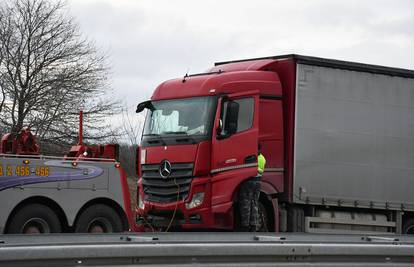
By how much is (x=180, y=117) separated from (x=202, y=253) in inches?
418

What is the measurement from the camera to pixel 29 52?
32.7m

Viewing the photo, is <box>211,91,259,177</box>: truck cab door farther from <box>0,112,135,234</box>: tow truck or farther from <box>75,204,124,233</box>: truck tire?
<box>75,204,124,233</box>: truck tire

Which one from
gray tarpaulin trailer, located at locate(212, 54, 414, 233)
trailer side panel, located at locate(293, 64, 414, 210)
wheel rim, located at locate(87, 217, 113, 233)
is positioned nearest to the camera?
wheel rim, located at locate(87, 217, 113, 233)

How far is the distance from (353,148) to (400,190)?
5.40 ft

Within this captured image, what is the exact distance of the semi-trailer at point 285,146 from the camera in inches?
581

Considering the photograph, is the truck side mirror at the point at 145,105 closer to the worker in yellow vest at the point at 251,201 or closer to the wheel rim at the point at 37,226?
the worker in yellow vest at the point at 251,201

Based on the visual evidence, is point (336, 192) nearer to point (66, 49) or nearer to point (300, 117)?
point (300, 117)

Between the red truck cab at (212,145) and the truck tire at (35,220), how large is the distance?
266 centimetres

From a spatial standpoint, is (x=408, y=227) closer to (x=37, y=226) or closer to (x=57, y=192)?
(x=57, y=192)

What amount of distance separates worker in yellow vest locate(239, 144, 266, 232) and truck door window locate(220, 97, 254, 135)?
0.67m

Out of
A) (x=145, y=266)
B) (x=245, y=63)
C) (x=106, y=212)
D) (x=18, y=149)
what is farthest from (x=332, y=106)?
(x=145, y=266)

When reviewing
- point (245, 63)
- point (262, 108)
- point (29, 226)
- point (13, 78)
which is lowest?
point (29, 226)

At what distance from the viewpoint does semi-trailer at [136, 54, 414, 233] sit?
14750mm

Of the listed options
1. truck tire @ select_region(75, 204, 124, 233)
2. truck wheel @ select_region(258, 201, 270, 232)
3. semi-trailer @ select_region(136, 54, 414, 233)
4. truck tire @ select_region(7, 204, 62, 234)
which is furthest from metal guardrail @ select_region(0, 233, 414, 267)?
truck wheel @ select_region(258, 201, 270, 232)
